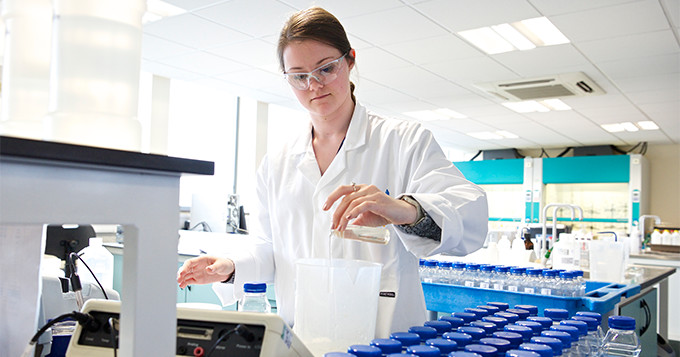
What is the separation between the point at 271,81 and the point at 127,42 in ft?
16.4

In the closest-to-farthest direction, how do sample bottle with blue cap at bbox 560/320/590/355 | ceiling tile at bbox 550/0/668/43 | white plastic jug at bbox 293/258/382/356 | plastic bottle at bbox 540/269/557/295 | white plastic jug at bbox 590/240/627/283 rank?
white plastic jug at bbox 293/258/382/356 → sample bottle with blue cap at bbox 560/320/590/355 → plastic bottle at bbox 540/269/557/295 → white plastic jug at bbox 590/240/627/283 → ceiling tile at bbox 550/0/668/43

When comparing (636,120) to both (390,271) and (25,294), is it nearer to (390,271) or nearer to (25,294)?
(390,271)

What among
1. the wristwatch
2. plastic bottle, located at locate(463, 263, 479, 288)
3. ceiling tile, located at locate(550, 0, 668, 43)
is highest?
ceiling tile, located at locate(550, 0, 668, 43)

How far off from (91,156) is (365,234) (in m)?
0.77

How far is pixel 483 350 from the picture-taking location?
852 millimetres

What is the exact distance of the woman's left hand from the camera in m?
0.94

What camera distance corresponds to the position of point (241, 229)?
4680 mm

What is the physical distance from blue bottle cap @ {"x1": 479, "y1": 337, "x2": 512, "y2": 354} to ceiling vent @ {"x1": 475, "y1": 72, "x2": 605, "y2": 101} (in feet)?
15.3

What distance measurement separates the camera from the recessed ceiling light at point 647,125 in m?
7.37

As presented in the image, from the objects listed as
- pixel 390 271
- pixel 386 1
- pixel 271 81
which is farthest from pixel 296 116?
pixel 390 271

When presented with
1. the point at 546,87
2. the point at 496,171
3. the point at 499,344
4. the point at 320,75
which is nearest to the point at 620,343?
the point at 499,344

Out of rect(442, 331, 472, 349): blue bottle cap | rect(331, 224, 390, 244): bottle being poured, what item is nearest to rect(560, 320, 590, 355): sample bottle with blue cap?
rect(442, 331, 472, 349): blue bottle cap

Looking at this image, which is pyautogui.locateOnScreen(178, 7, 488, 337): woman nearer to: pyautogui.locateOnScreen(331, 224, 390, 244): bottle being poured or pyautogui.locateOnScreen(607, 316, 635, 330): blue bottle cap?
pyautogui.locateOnScreen(331, 224, 390, 244): bottle being poured

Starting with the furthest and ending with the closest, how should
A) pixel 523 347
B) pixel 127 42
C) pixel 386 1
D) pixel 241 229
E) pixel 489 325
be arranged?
pixel 241 229 < pixel 386 1 < pixel 489 325 < pixel 523 347 < pixel 127 42
